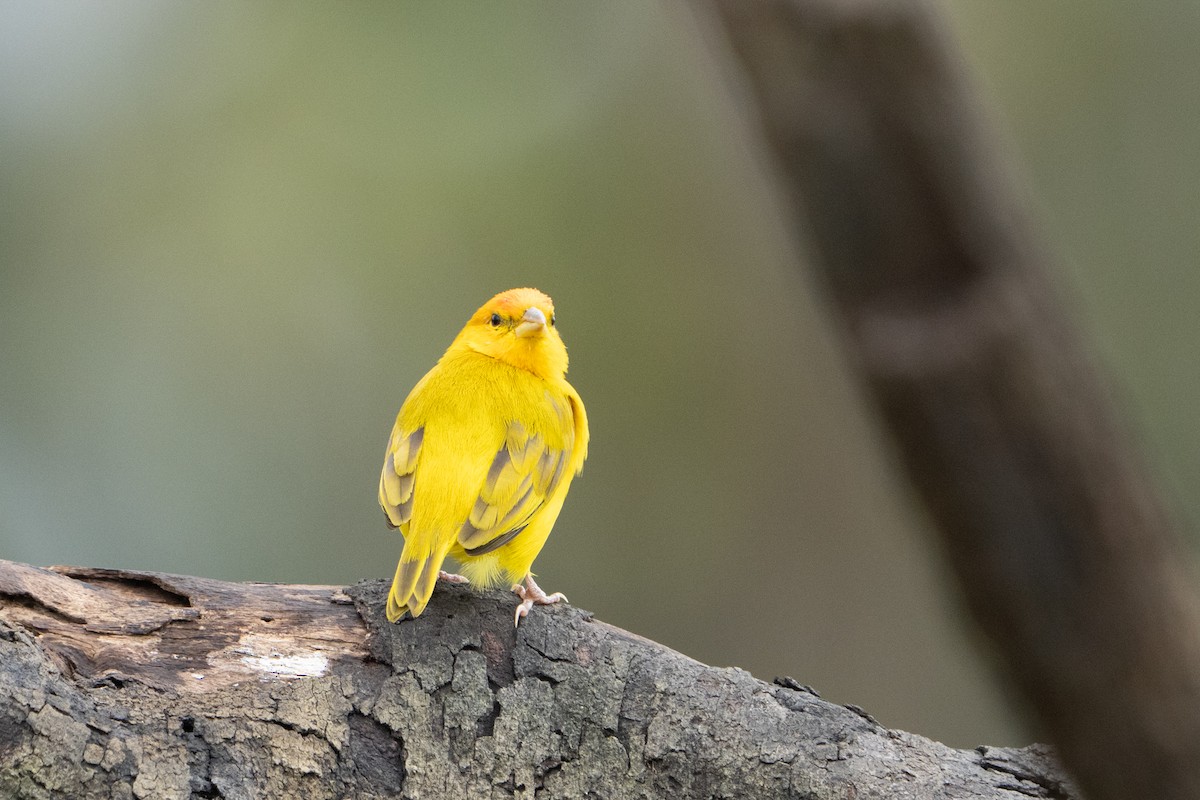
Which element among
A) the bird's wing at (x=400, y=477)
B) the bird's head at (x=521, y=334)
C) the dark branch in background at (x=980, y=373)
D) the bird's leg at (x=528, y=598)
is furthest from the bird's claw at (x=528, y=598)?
the dark branch in background at (x=980, y=373)

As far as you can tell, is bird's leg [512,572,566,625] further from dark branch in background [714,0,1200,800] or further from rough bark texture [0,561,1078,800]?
dark branch in background [714,0,1200,800]

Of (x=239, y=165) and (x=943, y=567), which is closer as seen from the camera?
(x=943, y=567)

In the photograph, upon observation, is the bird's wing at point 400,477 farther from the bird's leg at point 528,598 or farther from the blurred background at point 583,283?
the blurred background at point 583,283

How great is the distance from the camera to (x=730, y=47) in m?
1.11

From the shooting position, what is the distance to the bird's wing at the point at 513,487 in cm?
370

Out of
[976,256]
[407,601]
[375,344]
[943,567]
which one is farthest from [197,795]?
[375,344]

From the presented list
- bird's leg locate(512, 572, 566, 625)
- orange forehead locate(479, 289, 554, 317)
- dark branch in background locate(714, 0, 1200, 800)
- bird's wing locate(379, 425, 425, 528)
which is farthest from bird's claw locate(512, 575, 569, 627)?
dark branch in background locate(714, 0, 1200, 800)

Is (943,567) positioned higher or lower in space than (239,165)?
lower

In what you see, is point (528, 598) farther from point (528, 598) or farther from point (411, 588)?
point (411, 588)

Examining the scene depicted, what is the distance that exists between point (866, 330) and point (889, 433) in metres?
0.10

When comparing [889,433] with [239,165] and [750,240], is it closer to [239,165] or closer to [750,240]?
[750,240]

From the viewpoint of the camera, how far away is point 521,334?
15.0ft

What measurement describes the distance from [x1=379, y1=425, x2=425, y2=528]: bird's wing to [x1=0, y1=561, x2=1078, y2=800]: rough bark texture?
53cm

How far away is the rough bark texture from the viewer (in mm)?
2902
